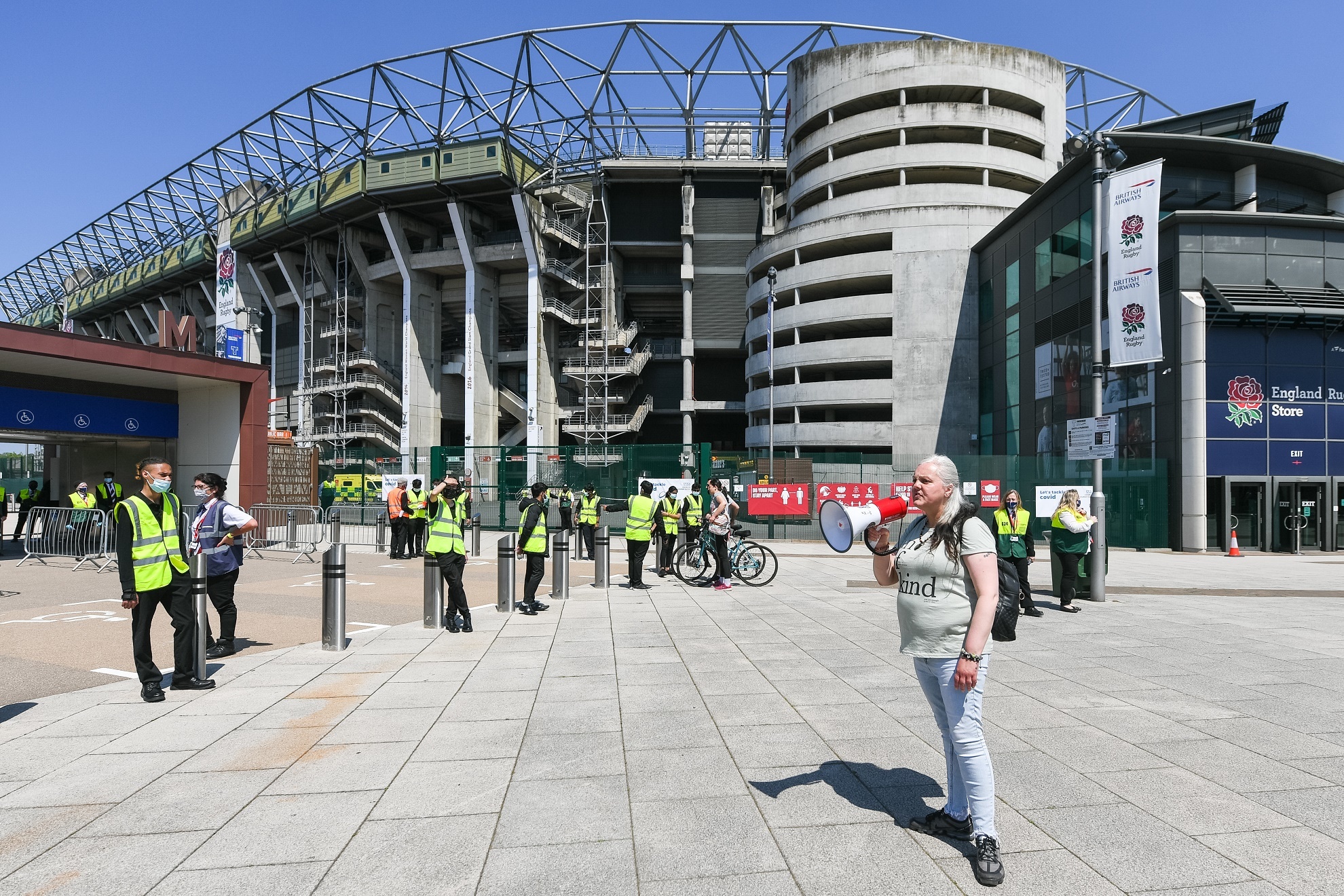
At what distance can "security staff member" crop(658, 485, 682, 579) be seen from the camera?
14.9 metres

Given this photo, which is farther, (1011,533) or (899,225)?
(899,225)

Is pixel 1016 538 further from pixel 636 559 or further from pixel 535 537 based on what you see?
pixel 535 537

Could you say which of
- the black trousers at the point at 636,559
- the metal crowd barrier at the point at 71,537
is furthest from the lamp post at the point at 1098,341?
the metal crowd barrier at the point at 71,537

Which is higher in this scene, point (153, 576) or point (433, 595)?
point (153, 576)

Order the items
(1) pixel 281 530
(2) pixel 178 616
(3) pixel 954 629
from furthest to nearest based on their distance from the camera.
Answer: (1) pixel 281 530
(2) pixel 178 616
(3) pixel 954 629

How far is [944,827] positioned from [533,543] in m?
7.78

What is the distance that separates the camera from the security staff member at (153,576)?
6109mm

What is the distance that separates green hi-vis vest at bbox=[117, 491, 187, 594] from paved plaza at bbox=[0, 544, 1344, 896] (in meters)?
0.99

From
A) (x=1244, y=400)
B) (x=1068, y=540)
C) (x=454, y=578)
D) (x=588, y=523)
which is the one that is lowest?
(x=588, y=523)

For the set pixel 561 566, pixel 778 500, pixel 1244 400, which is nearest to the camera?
pixel 561 566

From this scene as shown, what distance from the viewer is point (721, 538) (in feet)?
45.2

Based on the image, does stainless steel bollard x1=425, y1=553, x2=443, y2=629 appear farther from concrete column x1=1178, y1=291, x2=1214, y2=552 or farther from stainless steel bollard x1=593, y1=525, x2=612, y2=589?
concrete column x1=1178, y1=291, x2=1214, y2=552

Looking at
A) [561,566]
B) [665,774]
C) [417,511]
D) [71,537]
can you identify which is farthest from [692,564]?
[71,537]

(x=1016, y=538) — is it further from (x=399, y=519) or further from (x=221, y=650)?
(x=399, y=519)
